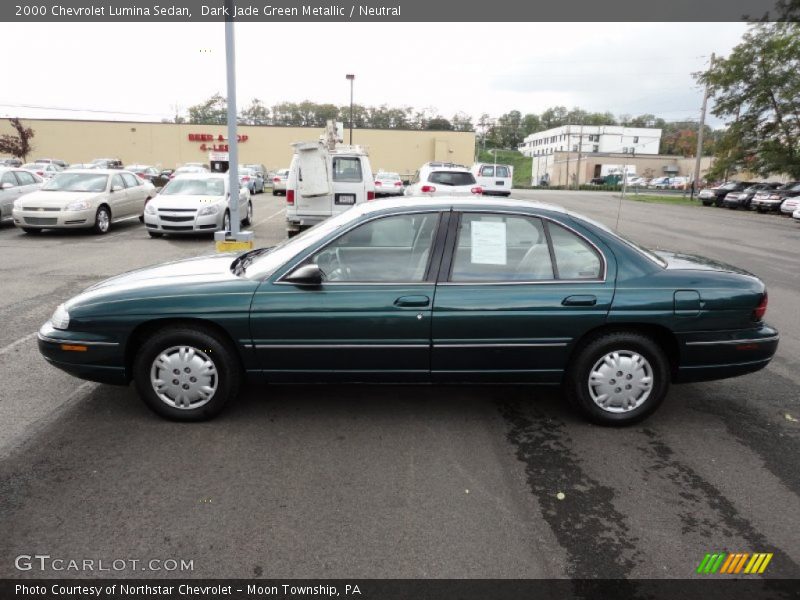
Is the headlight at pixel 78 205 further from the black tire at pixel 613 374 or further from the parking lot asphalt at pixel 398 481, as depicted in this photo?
the black tire at pixel 613 374

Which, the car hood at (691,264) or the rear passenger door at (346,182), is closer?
the car hood at (691,264)

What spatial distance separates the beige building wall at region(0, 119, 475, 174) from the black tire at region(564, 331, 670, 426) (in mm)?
57089

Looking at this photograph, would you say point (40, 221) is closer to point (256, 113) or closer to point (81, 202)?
point (81, 202)

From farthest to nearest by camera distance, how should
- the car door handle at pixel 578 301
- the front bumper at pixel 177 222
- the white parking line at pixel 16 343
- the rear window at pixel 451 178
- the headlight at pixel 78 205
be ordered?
1. the rear window at pixel 451 178
2. the headlight at pixel 78 205
3. the front bumper at pixel 177 222
4. the white parking line at pixel 16 343
5. the car door handle at pixel 578 301

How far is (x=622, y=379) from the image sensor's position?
429 cm

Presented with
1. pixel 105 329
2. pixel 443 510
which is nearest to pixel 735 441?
pixel 443 510

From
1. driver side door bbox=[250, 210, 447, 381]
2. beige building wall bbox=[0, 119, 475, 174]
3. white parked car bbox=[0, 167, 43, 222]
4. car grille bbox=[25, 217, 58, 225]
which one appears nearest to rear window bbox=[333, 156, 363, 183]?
car grille bbox=[25, 217, 58, 225]

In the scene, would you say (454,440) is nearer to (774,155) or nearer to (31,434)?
(31,434)

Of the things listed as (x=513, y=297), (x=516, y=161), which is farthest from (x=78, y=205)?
(x=516, y=161)

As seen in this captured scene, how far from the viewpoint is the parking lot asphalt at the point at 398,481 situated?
9.55ft

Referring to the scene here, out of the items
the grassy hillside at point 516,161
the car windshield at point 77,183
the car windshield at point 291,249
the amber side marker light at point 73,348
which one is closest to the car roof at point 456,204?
the car windshield at point 291,249

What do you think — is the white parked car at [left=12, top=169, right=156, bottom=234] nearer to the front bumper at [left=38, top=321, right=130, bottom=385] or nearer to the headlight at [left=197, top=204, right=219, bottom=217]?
the headlight at [left=197, top=204, right=219, bottom=217]

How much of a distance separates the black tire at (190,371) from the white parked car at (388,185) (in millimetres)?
24191

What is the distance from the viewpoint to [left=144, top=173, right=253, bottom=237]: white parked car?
46.3 feet
